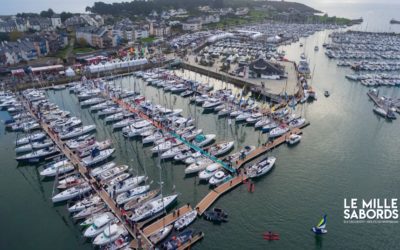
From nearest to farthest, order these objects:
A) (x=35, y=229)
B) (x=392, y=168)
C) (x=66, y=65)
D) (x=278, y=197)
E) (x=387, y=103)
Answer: (x=35, y=229), (x=278, y=197), (x=392, y=168), (x=387, y=103), (x=66, y=65)

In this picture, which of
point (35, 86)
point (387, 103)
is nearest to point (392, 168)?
point (387, 103)

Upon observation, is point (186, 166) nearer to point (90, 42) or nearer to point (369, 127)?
point (369, 127)

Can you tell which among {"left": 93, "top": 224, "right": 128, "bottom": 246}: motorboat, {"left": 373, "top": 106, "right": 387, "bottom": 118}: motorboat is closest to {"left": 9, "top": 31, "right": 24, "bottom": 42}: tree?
{"left": 93, "top": 224, "right": 128, "bottom": 246}: motorboat

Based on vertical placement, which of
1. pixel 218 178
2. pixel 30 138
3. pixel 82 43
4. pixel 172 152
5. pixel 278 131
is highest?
pixel 82 43

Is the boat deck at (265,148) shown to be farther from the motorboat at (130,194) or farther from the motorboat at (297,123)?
the motorboat at (130,194)

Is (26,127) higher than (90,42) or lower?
lower

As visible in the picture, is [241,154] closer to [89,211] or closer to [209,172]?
[209,172]

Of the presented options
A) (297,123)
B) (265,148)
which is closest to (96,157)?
(265,148)
